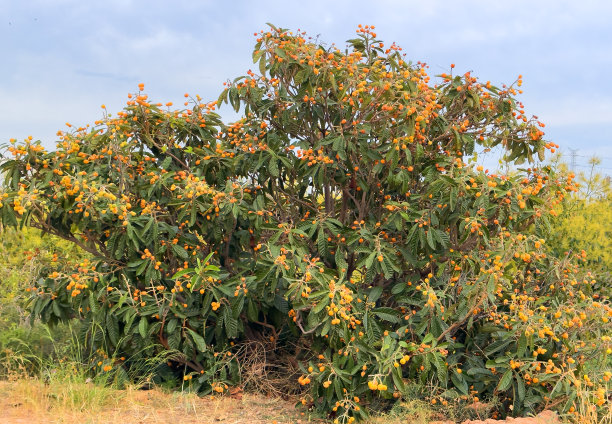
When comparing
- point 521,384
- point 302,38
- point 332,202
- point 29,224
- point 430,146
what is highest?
point 302,38

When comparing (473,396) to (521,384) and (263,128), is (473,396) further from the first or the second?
(263,128)

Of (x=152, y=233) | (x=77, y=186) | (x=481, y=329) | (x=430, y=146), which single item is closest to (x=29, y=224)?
(x=77, y=186)

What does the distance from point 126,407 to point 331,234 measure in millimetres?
1969

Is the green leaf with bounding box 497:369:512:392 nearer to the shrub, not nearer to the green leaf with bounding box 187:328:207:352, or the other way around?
the shrub

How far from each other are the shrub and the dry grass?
0.25 metres

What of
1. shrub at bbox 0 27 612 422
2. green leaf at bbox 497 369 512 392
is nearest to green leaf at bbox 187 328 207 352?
shrub at bbox 0 27 612 422

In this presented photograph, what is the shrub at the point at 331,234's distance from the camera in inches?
161

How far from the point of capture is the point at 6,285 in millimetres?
7613

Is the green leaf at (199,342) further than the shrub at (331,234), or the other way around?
the green leaf at (199,342)

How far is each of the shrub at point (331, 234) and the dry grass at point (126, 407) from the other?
250mm

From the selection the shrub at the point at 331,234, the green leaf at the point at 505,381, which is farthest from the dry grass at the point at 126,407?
the green leaf at the point at 505,381

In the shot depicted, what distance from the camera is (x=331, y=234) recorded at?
474cm

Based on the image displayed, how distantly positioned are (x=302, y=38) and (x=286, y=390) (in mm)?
2821

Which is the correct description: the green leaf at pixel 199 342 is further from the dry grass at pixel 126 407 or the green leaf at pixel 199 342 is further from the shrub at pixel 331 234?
the dry grass at pixel 126 407
